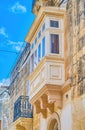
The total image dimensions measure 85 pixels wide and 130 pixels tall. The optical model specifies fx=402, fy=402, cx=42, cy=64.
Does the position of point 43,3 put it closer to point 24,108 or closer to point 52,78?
point 52,78

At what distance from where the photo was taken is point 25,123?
2030 cm

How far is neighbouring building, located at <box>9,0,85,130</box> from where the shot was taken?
13.0 m

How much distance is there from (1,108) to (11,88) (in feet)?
6.75

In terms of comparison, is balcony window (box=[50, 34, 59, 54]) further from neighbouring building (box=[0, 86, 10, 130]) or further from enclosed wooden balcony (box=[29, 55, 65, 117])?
neighbouring building (box=[0, 86, 10, 130])

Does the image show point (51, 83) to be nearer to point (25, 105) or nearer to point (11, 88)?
point (25, 105)

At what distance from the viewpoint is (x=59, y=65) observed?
565 inches

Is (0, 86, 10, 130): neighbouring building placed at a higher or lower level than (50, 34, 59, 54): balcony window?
lower

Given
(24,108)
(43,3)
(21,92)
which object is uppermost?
(43,3)

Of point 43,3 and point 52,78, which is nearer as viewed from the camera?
point 52,78

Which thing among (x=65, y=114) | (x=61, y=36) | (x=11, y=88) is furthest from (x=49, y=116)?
(x=11, y=88)

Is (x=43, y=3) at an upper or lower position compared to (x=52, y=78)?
upper

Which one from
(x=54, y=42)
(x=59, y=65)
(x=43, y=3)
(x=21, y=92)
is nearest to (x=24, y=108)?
(x=21, y=92)

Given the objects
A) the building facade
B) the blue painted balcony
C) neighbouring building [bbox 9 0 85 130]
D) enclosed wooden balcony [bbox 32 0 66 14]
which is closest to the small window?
neighbouring building [bbox 9 0 85 130]

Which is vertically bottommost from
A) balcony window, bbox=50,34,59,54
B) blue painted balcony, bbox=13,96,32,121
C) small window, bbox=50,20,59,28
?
blue painted balcony, bbox=13,96,32,121
